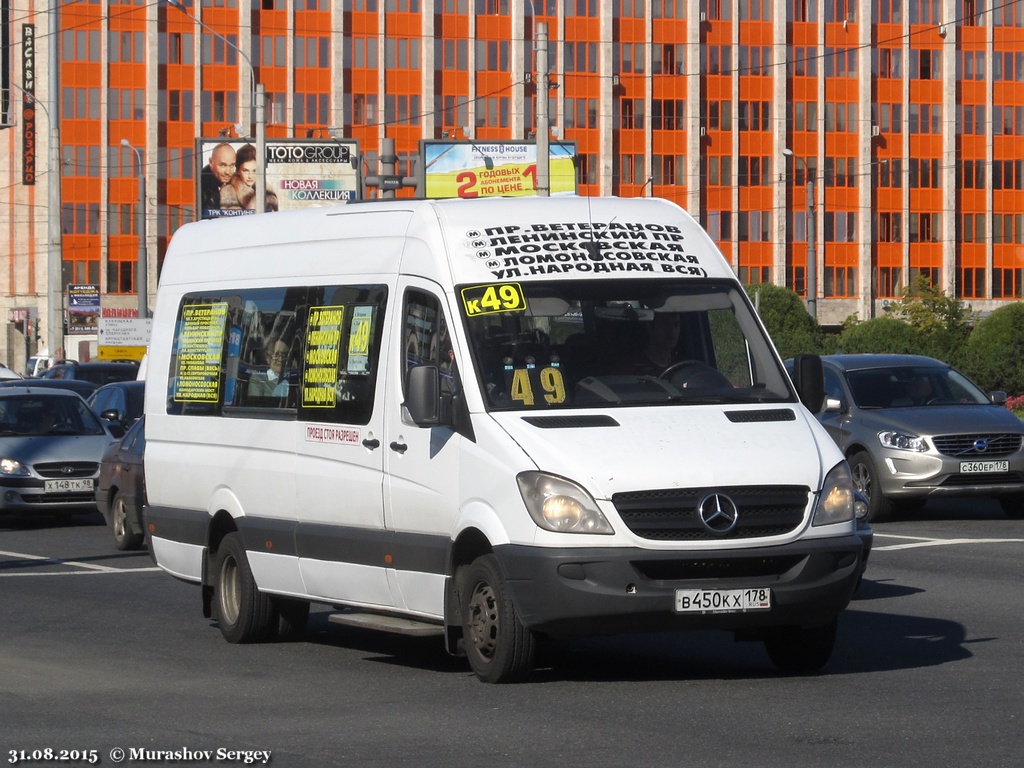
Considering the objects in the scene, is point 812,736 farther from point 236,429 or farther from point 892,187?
point 892,187

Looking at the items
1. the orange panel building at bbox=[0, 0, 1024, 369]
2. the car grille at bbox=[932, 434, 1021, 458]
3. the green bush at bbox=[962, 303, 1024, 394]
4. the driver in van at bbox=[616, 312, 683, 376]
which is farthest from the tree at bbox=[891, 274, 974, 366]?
the driver in van at bbox=[616, 312, 683, 376]

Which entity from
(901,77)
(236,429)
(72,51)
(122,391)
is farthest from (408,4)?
(236,429)

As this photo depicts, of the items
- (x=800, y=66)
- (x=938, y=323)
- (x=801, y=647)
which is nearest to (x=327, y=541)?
(x=801, y=647)

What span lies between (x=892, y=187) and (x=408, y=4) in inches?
1142

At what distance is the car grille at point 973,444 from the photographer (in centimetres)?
1966

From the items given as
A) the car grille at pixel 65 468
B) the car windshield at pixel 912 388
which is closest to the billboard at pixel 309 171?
the car grille at pixel 65 468

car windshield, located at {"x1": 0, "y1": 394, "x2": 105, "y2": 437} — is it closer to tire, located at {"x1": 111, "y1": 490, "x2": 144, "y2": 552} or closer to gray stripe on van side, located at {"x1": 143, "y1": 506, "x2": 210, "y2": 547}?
tire, located at {"x1": 111, "y1": 490, "x2": 144, "y2": 552}

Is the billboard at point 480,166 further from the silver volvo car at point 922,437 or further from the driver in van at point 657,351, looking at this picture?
the driver in van at point 657,351

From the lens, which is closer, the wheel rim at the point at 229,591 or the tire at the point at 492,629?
the tire at the point at 492,629

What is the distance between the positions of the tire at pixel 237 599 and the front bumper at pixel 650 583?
2.78 m

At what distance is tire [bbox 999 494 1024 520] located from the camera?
803 inches

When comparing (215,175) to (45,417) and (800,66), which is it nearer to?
(45,417)

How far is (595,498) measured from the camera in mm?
8656

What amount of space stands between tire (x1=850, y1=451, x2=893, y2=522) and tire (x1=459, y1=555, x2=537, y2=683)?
1123 cm
